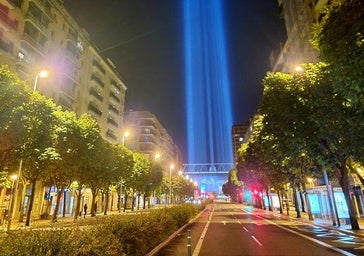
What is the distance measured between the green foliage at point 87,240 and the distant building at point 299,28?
115ft

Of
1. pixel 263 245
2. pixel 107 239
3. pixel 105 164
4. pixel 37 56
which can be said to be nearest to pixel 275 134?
pixel 263 245

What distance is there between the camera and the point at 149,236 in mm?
13398

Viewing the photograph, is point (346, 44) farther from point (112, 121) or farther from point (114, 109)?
point (114, 109)

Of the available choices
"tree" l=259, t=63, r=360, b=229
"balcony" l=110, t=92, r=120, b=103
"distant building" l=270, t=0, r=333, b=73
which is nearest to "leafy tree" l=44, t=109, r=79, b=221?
"tree" l=259, t=63, r=360, b=229

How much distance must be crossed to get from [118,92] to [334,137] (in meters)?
72.9

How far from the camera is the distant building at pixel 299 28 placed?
4413cm

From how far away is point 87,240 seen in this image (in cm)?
806

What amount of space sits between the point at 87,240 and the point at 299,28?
176ft

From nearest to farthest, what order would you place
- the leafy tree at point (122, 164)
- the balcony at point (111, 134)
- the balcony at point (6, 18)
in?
1. the balcony at point (6, 18)
2. the leafy tree at point (122, 164)
3. the balcony at point (111, 134)

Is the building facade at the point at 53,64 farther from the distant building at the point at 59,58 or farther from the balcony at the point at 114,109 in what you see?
the balcony at the point at 114,109

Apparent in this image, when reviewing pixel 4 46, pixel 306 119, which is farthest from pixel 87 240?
pixel 4 46

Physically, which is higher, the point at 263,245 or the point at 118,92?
the point at 118,92

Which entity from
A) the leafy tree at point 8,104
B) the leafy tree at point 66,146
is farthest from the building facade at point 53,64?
the leafy tree at point 8,104

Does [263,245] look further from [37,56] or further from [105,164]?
[37,56]
